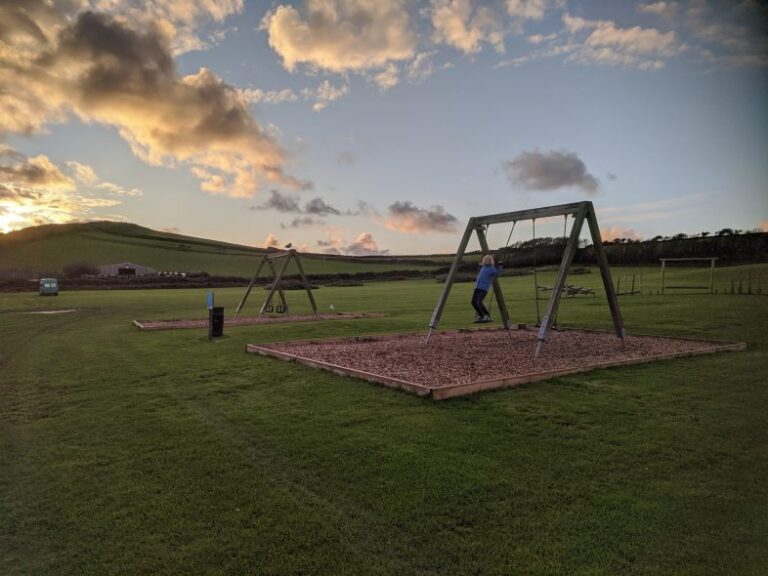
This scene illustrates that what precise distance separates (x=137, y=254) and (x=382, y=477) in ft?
321

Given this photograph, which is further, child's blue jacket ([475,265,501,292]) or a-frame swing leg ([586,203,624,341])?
child's blue jacket ([475,265,501,292])

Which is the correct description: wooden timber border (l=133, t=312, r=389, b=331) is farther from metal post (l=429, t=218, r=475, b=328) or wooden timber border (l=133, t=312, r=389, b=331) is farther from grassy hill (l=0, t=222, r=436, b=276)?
grassy hill (l=0, t=222, r=436, b=276)

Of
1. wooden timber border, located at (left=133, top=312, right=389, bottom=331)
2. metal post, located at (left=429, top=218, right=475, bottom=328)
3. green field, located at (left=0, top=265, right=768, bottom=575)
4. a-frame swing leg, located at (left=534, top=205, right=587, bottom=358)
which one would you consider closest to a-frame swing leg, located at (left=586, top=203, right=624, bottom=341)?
a-frame swing leg, located at (left=534, top=205, right=587, bottom=358)

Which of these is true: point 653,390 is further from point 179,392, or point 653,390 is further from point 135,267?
point 135,267

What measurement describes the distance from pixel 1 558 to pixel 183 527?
120cm

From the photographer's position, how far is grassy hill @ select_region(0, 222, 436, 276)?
274ft

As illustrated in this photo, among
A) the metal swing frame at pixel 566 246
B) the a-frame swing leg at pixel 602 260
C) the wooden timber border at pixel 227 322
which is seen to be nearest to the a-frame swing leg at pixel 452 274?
the metal swing frame at pixel 566 246

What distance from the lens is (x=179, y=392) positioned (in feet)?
26.9

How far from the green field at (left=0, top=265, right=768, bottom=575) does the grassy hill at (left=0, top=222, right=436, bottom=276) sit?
78052mm

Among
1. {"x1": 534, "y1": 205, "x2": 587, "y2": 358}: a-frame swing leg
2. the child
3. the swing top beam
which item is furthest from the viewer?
the child

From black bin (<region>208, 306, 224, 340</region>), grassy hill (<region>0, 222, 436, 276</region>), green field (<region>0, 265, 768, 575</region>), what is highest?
grassy hill (<region>0, 222, 436, 276</region>)

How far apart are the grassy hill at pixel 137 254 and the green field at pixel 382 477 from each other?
78.1 m

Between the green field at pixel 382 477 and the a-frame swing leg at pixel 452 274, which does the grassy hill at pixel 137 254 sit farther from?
the green field at pixel 382 477

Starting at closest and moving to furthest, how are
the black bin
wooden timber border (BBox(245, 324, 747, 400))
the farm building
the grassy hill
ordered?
wooden timber border (BBox(245, 324, 747, 400)), the black bin, the farm building, the grassy hill
